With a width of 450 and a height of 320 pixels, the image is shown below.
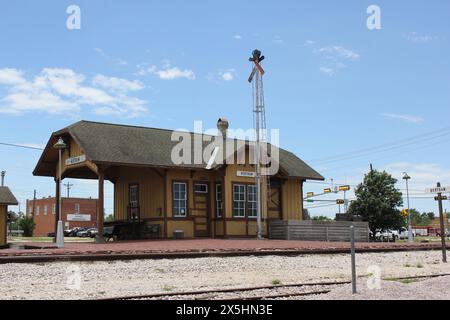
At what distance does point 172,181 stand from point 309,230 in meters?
6.78

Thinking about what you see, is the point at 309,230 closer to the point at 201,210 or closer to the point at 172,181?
the point at 201,210

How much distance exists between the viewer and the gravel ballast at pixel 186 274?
34.1ft

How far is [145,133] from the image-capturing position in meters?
27.1

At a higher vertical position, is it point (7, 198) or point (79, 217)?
point (7, 198)

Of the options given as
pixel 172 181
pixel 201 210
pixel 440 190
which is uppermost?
pixel 172 181

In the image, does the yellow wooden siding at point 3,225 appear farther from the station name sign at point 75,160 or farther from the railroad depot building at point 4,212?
the station name sign at point 75,160

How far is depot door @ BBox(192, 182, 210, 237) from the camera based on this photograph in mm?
25516

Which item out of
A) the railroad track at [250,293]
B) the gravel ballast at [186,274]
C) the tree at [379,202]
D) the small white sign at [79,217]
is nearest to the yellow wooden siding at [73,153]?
the gravel ballast at [186,274]

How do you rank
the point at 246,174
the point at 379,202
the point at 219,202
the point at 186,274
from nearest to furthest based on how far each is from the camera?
the point at 186,274 < the point at 219,202 < the point at 246,174 < the point at 379,202

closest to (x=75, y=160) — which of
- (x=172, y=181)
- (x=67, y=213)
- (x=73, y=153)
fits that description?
(x=73, y=153)

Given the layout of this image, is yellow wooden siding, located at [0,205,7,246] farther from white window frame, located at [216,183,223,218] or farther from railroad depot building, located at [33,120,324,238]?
white window frame, located at [216,183,223,218]

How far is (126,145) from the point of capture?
24.4m

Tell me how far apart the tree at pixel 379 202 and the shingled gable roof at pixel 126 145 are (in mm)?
20390
